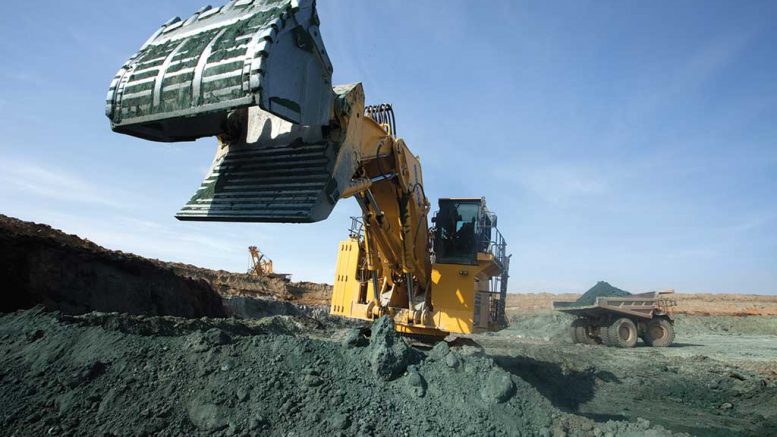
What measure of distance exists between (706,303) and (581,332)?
2577 centimetres

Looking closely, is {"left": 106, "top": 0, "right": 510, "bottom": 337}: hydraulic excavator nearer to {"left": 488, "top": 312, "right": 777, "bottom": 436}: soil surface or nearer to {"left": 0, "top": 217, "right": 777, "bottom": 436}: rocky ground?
{"left": 0, "top": 217, "right": 777, "bottom": 436}: rocky ground

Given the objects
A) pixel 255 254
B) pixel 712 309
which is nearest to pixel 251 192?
pixel 255 254

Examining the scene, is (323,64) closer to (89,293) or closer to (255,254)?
(89,293)

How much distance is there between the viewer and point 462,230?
8.12 meters

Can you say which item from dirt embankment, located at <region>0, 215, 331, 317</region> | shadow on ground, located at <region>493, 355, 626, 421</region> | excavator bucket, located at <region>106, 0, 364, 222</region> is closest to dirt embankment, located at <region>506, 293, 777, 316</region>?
shadow on ground, located at <region>493, 355, 626, 421</region>

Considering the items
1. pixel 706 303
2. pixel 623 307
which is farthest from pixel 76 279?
pixel 706 303

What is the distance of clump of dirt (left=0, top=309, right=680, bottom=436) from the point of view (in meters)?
3.56

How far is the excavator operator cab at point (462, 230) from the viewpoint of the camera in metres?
7.93

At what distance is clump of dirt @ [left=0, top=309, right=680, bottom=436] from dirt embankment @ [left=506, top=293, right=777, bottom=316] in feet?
85.3

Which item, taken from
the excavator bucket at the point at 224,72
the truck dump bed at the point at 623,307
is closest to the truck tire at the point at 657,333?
the truck dump bed at the point at 623,307

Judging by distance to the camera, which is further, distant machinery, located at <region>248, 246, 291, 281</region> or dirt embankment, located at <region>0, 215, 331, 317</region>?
distant machinery, located at <region>248, 246, 291, 281</region>

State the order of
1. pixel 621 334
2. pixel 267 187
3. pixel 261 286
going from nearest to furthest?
1. pixel 267 187
2. pixel 621 334
3. pixel 261 286

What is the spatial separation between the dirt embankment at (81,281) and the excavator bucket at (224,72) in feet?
20.7

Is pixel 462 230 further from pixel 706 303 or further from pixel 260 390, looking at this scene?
pixel 706 303
